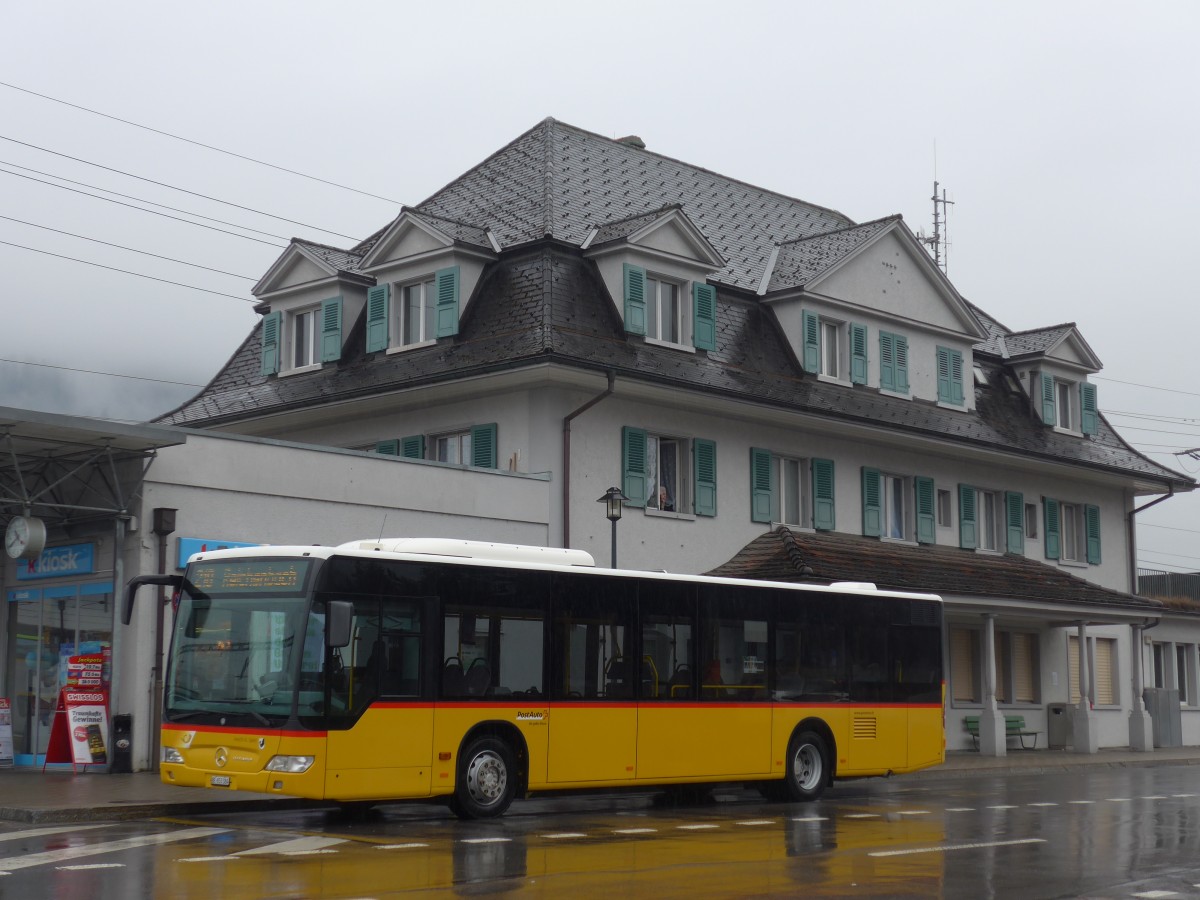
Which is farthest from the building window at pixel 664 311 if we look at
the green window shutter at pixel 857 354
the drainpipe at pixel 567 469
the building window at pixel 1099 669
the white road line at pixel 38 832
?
the white road line at pixel 38 832

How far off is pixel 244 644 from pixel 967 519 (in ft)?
79.1

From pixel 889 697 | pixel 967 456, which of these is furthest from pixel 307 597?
pixel 967 456

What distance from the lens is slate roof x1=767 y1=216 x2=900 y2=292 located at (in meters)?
33.7

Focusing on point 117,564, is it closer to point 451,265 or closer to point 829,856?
point 451,265

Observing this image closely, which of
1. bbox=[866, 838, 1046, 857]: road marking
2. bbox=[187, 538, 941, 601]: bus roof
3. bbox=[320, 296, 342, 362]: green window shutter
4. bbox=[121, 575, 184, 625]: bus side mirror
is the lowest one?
bbox=[866, 838, 1046, 857]: road marking

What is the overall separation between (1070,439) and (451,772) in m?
27.5

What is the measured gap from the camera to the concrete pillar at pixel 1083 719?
119ft

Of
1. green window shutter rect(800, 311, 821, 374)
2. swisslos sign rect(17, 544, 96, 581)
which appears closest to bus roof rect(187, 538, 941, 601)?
swisslos sign rect(17, 544, 96, 581)

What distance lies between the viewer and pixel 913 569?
3192cm

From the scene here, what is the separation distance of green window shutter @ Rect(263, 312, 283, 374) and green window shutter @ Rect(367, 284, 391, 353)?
2.98m

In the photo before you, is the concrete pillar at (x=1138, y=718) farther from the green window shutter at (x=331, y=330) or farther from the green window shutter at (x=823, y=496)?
the green window shutter at (x=331, y=330)

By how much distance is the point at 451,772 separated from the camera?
54.6 feet

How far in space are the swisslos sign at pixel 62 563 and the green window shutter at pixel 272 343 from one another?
9.64 metres

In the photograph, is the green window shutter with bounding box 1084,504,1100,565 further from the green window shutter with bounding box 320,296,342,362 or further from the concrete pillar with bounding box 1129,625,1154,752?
the green window shutter with bounding box 320,296,342,362
